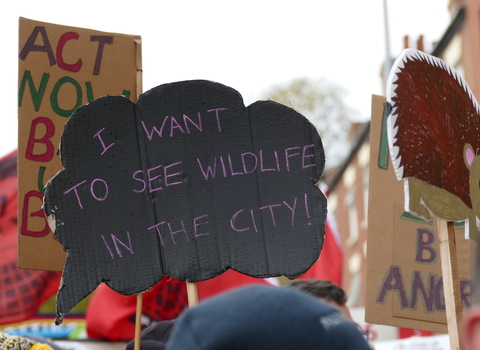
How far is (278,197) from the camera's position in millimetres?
1945

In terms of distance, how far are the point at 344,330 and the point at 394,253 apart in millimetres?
1960

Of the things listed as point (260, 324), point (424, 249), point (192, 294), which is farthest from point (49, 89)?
point (260, 324)

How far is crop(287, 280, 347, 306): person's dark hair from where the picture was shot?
286 centimetres

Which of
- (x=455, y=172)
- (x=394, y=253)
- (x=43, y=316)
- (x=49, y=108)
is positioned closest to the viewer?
(x=455, y=172)

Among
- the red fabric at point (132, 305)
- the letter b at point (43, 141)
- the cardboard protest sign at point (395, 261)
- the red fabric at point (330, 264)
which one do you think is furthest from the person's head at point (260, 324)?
the red fabric at point (330, 264)

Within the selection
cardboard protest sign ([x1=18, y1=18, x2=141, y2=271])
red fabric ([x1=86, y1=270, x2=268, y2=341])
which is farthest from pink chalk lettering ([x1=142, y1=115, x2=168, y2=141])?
red fabric ([x1=86, y1=270, x2=268, y2=341])

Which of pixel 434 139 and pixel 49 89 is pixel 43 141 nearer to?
pixel 49 89

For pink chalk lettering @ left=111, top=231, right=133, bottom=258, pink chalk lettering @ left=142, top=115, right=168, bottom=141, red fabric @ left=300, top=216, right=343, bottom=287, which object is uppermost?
pink chalk lettering @ left=142, top=115, right=168, bottom=141

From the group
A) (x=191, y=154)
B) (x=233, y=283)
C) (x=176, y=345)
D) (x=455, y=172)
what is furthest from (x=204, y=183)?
(x=233, y=283)

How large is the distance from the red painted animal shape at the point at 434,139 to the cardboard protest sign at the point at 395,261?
55 cm

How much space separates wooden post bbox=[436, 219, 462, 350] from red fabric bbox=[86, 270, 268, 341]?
263 cm

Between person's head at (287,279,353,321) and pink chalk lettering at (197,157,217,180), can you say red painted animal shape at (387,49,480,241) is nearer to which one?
pink chalk lettering at (197,157,217,180)

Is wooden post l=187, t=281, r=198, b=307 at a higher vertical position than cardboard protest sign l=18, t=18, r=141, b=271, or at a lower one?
lower

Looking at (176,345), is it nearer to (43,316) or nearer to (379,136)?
(379,136)
